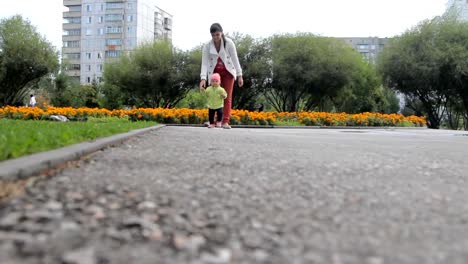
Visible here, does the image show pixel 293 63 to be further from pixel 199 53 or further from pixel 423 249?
pixel 423 249

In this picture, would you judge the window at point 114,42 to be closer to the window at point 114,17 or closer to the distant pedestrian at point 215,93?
the window at point 114,17

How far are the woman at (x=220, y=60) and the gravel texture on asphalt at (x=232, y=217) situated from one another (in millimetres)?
6137

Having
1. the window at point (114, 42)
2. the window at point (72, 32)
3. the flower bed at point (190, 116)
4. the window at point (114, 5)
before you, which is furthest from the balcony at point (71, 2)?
the flower bed at point (190, 116)

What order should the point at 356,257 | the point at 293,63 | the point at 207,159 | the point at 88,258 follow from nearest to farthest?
the point at 88,258, the point at 356,257, the point at 207,159, the point at 293,63

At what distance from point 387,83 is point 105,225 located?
108ft

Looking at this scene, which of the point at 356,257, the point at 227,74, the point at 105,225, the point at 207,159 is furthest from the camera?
the point at 227,74

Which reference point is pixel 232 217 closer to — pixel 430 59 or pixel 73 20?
pixel 430 59

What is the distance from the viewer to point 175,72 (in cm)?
3288

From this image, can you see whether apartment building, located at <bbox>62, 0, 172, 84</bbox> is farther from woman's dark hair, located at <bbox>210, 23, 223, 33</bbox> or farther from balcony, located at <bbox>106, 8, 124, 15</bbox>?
woman's dark hair, located at <bbox>210, 23, 223, 33</bbox>

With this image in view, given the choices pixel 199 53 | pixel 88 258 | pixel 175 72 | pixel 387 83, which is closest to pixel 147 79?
pixel 175 72

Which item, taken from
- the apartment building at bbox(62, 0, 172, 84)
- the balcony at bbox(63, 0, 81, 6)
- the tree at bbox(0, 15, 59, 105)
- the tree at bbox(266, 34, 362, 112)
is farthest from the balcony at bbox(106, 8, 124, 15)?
the tree at bbox(266, 34, 362, 112)

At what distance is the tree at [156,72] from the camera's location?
32.7 m

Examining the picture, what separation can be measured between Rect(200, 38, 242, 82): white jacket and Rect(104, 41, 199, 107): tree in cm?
2261

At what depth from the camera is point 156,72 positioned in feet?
107
